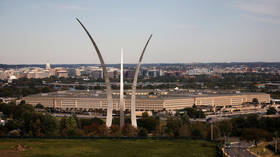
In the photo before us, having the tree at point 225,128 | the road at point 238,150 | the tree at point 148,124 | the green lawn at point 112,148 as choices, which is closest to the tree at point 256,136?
the road at point 238,150

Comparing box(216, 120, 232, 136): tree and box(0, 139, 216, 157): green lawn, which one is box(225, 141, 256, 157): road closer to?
box(0, 139, 216, 157): green lawn

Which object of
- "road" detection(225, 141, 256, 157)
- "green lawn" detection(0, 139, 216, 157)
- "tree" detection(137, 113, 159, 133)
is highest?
"tree" detection(137, 113, 159, 133)

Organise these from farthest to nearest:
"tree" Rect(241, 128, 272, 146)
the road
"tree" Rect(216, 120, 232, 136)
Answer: "tree" Rect(216, 120, 232, 136) < "tree" Rect(241, 128, 272, 146) < the road

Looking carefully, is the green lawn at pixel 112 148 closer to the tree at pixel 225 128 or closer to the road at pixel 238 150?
the road at pixel 238 150

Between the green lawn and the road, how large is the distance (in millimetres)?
1182

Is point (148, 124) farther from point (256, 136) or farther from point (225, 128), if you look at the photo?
point (256, 136)

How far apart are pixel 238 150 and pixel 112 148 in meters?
8.99

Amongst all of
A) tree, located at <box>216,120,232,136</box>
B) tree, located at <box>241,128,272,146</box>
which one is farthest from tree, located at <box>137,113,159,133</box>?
tree, located at <box>241,128,272,146</box>

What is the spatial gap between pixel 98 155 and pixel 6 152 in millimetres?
6172

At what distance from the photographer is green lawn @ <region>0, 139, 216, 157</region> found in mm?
35250

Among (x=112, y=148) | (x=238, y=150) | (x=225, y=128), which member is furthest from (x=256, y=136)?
(x=112, y=148)

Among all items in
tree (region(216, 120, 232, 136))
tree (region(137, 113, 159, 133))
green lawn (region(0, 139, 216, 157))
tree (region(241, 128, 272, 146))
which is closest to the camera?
green lawn (region(0, 139, 216, 157))

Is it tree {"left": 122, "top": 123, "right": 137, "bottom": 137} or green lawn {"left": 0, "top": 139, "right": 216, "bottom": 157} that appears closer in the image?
green lawn {"left": 0, "top": 139, "right": 216, "bottom": 157}

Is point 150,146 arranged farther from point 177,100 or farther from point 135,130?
point 177,100
